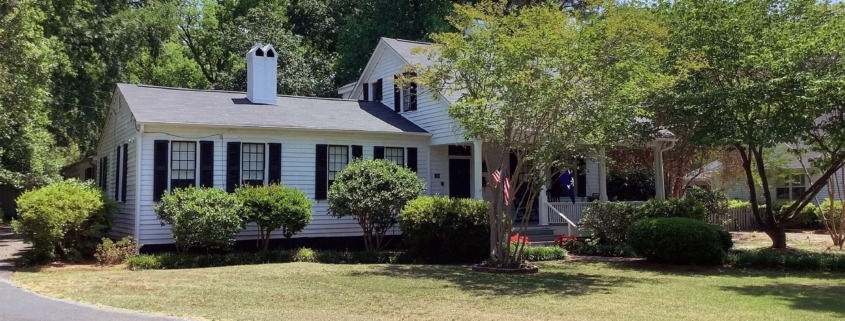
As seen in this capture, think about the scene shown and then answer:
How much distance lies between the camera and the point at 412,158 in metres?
20.7

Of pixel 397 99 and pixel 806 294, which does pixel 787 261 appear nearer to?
pixel 806 294

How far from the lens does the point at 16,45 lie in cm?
2119

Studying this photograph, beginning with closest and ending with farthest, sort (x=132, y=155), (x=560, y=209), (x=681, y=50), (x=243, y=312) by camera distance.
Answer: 1. (x=243, y=312)
2. (x=681, y=50)
3. (x=132, y=155)
4. (x=560, y=209)

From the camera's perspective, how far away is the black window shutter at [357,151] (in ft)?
64.6

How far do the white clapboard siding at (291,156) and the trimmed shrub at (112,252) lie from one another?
0.68 m

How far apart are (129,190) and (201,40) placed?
26.8 meters

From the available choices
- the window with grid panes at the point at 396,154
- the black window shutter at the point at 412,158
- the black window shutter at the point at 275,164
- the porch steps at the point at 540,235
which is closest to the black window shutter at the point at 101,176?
the black window shutter at the point at 275,164

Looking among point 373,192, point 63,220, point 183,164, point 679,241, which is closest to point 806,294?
point 679,241

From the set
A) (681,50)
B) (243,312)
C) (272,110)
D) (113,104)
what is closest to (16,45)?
(113,104)

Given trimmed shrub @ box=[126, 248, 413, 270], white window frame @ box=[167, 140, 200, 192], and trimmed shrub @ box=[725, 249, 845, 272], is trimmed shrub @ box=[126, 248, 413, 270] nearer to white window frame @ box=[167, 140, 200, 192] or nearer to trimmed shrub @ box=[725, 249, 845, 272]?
white window frame @ box=[167, 140, 200, 192]

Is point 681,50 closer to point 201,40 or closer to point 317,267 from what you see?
point 317,267

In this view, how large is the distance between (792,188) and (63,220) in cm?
3398

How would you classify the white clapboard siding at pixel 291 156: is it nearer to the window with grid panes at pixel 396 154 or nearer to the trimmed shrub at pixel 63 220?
the window with grid panes at pixel 396 154

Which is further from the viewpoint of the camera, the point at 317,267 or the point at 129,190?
the point at 129,190
